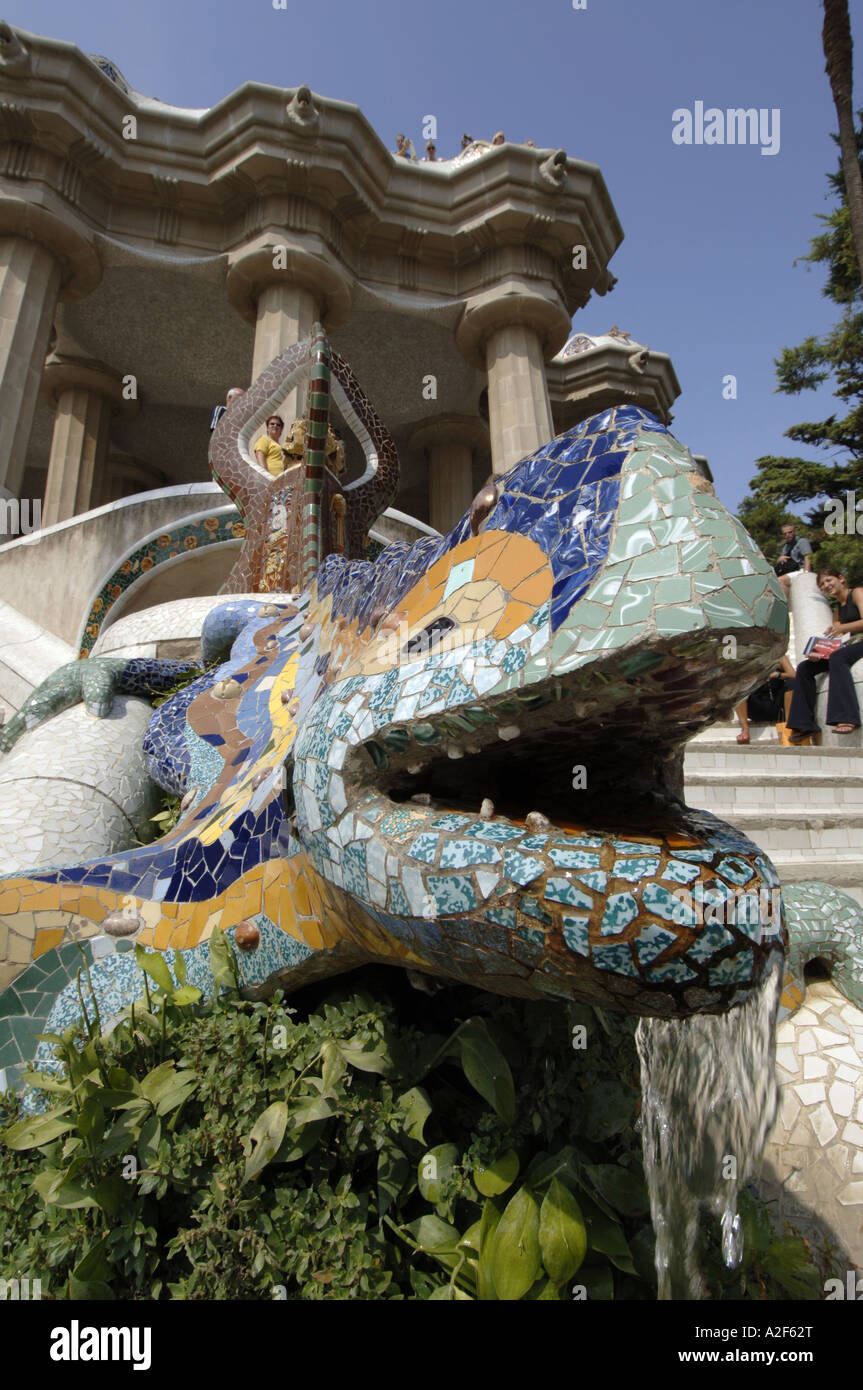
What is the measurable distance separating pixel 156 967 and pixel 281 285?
12200 millimetres

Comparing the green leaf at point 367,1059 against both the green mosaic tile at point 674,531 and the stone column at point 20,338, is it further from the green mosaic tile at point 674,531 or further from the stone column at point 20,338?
the stone column at point 20,338

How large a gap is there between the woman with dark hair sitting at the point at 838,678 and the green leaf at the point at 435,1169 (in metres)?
5.50

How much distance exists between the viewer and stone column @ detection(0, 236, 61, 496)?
429 inches

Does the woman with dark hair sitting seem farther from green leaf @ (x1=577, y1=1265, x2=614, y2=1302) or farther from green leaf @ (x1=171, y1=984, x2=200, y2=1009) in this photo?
green leaf @ (x1=171, y1=984, x2=200, y2=1009)

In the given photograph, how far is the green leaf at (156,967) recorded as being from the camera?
5.90 feet

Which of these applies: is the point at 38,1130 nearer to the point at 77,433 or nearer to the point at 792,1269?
the point at 792,1269

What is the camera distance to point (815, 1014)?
244 cm

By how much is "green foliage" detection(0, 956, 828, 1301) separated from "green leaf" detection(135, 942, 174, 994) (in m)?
0.03

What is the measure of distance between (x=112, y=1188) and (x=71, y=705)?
237 centimetres

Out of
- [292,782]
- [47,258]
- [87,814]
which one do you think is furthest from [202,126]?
[292,782]

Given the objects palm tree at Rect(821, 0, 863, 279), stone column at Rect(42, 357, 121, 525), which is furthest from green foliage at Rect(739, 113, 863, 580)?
stone column at Rect(42, 357, 121, 525)

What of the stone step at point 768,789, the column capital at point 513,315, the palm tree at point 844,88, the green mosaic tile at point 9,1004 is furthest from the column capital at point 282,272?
the green mosaic tile at point 9,1004

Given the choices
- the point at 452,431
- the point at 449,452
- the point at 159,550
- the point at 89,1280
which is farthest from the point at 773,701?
the point at 452,431

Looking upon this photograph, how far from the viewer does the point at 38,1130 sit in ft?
5.26
